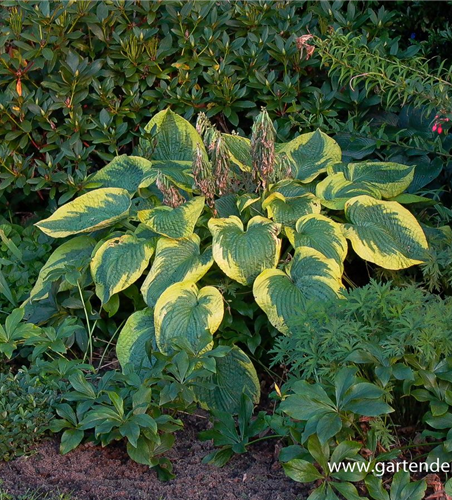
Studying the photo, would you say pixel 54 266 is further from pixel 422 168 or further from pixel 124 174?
pixel 422 168

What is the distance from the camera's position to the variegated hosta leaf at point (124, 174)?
4102 mm

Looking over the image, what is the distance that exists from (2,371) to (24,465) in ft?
2.63

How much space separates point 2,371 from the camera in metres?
3.69

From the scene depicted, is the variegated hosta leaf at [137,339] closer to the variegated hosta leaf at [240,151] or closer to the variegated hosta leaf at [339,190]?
the variegated hosta leaf at [240,151]

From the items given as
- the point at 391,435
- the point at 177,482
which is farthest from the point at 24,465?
the point at 391,435

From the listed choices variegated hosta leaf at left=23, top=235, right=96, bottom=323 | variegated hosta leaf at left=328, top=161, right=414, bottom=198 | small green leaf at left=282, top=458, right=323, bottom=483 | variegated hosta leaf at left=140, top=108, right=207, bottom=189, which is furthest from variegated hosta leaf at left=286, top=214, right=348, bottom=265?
small green leaf at left=282, top=458, right=323, bottom=483

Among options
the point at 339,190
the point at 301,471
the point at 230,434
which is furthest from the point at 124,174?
the point at 301,471

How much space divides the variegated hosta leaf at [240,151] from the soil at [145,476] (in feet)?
4.67

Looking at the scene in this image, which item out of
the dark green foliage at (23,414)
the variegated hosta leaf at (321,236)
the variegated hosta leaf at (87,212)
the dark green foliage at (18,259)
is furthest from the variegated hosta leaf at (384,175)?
the dark green foliage at (23,414)

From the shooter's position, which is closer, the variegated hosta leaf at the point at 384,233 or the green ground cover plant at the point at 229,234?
the green ground cover plant at the point at 229,234

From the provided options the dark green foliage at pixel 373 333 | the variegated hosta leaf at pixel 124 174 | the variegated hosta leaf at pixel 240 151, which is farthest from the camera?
the variegated hosta leaf at pixel 124 174

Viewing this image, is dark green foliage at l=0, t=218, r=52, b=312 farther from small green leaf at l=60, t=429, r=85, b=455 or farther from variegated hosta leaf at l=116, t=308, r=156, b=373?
small green leaf at l=60, t=429, r=85, b=455

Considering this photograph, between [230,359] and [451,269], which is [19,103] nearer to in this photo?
[230,359]

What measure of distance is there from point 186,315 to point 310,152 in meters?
1.24
